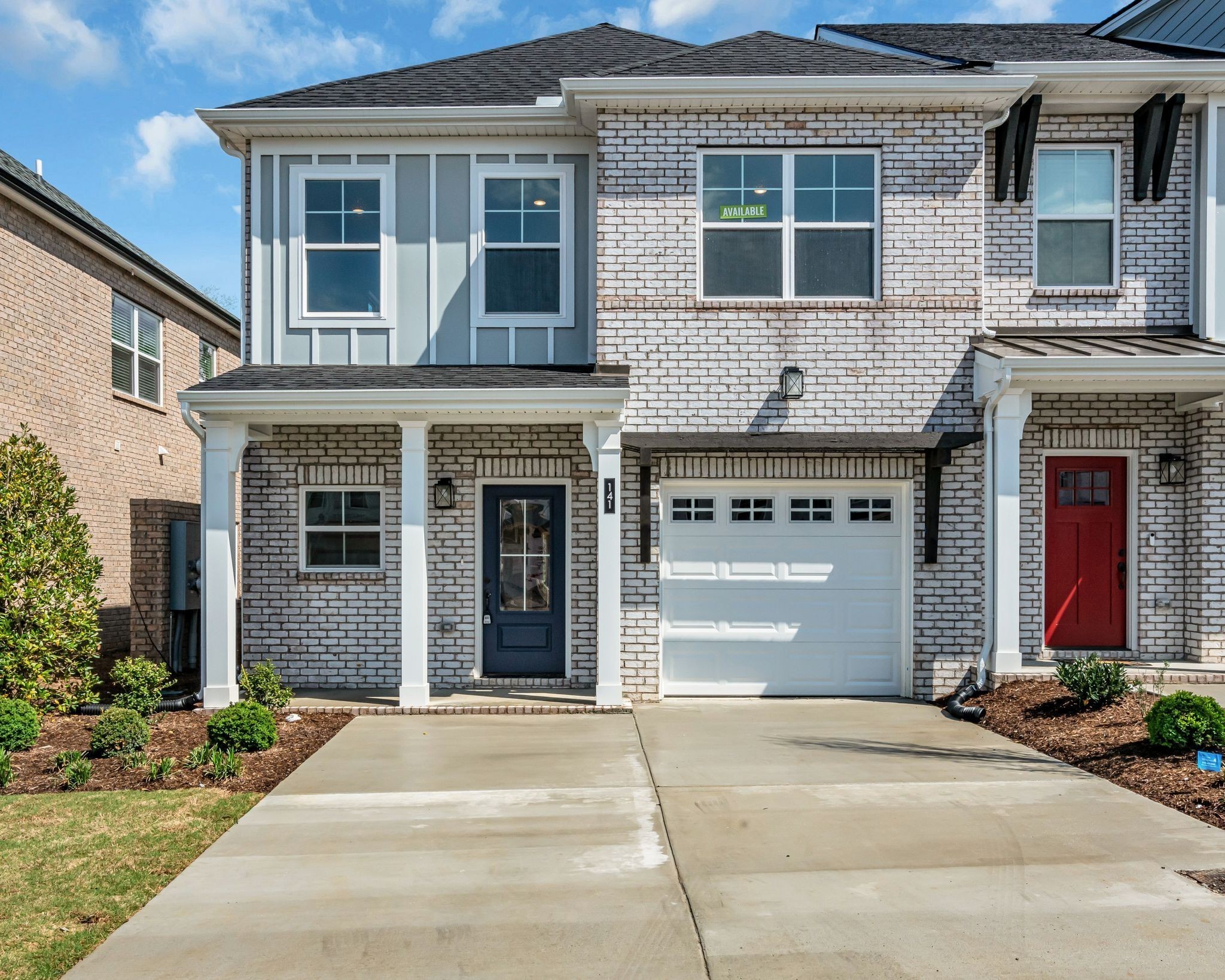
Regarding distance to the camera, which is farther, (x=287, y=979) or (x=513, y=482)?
(x=513, y=482)

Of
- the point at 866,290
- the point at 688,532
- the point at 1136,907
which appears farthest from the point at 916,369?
the point at 1136,907

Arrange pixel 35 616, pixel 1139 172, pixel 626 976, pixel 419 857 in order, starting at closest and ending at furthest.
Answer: pixel 626 976
pixel 419 857
pixel 35 616
pixel 1139 172

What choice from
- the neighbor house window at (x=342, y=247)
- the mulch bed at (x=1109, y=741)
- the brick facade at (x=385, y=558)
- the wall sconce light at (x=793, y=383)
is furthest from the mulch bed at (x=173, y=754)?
the mulch bed at (x=1109, y=741)

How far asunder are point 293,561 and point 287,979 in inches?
258

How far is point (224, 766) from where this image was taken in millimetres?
6586

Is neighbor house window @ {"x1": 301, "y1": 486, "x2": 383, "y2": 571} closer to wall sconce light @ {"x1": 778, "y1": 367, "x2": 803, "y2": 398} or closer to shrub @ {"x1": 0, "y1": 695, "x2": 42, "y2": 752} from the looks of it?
shrub @ {"x1": 0, "y1": 695, "x2": 42, "y2": 752}

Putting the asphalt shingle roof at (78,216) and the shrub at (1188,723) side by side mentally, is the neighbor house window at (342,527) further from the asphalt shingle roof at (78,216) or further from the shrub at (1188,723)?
the shrub at (1188,723)

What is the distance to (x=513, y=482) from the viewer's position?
9.87m

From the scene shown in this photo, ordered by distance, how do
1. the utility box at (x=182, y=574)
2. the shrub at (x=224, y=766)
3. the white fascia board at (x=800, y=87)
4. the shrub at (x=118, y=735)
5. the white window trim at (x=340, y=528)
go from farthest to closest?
the utility box at (x=182, y=574) → the white window trim at (x=340, y=528) → the white fascia board at (x=800, y=87) → the shrub at (x=118, y=735) → the shrub at (x=224, y=766)

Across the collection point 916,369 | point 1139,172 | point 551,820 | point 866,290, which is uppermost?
point 1139,172

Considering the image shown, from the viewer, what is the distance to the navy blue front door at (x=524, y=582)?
983 cm

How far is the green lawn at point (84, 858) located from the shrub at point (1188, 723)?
20.6 feet

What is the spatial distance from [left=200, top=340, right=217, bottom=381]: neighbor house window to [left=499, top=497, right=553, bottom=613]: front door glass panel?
9195 millimetres

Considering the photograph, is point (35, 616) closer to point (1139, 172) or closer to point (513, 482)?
point (513, 482)
